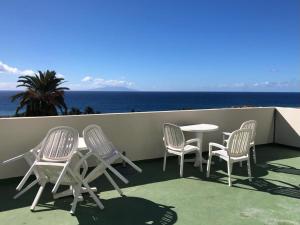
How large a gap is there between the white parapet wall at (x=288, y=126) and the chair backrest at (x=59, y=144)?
5.55 meters

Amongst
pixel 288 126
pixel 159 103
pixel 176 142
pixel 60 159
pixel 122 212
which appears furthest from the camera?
pixel 159 103

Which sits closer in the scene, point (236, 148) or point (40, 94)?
point (236, 148)

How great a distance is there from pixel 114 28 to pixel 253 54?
19.5 metres

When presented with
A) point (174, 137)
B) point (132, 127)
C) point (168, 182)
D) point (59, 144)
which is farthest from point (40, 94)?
point (59, 144)

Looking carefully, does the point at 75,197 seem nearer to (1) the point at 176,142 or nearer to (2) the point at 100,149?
(2) the point at 100,149

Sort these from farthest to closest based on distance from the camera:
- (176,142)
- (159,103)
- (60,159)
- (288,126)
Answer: (159,103) → (288,126) → (176,142) → (60,159)

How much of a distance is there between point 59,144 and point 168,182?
1.82 metres

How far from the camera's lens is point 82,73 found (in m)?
57.2

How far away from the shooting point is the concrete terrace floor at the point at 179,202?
3.33 metres

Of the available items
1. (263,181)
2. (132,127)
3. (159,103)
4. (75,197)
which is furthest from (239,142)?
(159,103)

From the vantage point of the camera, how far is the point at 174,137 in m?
5.08

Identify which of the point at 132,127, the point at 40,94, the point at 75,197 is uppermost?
the point at 40,94

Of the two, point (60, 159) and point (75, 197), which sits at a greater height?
point (60, 159)

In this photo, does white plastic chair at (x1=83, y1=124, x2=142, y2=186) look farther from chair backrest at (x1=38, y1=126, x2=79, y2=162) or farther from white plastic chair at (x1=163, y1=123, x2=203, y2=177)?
white plastic chair at (x1=163, y1=123, x2=203, y2=177)
